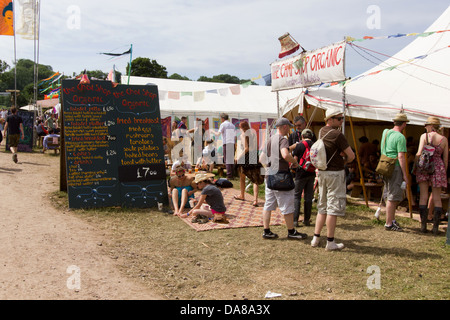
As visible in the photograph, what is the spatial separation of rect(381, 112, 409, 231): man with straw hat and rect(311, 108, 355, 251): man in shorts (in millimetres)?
1280

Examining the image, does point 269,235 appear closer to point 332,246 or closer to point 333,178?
point 332,246

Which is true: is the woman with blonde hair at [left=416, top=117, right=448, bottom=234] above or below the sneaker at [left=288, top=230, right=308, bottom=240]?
above

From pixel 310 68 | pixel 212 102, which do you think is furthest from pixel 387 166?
pixel 212 102

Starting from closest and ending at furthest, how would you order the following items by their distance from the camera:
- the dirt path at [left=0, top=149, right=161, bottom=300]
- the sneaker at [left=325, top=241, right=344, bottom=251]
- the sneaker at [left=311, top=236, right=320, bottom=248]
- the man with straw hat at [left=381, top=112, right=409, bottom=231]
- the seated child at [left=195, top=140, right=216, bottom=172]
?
the dirt path at [left=0, top=149, right=161, bottom=300]
the sneaker at [left=325, top=241, right=344, bottom=251]
the sneaker at [left=311, top=236, right=320, bottom=248]
the man with straw hat at [left=381, top=112, right=409, bottom=231]
the seated child at [left=195, top=140, right=216, bottom=172]

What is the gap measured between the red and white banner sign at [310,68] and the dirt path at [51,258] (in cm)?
527

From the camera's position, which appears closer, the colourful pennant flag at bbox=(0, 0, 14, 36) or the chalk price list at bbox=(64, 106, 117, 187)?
the chalk price list at bbox=(64, 106, 117, 187)

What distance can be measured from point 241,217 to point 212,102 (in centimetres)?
1106

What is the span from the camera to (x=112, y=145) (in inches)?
284

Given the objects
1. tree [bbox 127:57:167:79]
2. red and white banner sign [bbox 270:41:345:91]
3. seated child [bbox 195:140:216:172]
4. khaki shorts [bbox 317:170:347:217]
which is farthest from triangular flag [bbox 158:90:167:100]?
tree [bbox 127:57:167:79]

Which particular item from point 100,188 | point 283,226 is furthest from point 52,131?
point 283,226

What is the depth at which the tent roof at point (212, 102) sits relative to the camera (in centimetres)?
1600

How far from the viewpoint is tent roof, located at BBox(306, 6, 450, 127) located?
7348 mm

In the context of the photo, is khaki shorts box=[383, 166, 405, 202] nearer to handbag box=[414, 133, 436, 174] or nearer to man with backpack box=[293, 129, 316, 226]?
handbag box=[414, 133, 436, 174]
